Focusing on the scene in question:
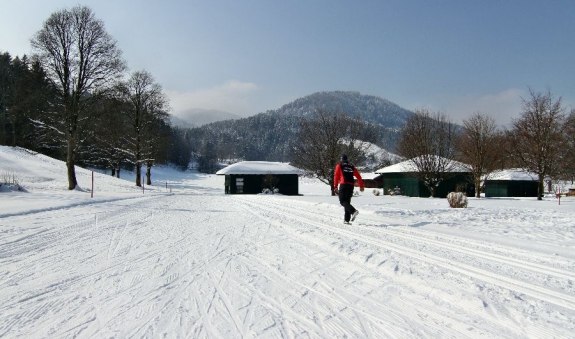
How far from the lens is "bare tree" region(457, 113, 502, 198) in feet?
128

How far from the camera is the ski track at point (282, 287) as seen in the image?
3.21 metres

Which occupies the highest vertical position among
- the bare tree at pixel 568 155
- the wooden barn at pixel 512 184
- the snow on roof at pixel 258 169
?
the bare tree at pixel 568 155

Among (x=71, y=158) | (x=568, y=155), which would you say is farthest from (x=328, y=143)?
(x=71, y=158)

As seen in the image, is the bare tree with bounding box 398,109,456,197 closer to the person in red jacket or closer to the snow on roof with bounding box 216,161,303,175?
the snow on roof with bounding box 216,161,303,175

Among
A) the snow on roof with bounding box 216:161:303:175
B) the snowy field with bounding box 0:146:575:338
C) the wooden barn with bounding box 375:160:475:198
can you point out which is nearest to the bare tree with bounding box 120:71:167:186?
the snow on roof with bounding box 216:161:303:175

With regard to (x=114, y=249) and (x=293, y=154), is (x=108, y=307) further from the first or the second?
(x=293, y=154)

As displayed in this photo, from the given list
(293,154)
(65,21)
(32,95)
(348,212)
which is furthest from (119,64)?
(348,212)

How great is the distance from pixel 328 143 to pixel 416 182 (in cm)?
1160

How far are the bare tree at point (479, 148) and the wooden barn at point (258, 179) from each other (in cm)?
1860

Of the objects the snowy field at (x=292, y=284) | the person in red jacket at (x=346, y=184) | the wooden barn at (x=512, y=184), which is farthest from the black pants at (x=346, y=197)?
the wooden barn at (x=512, y=184)

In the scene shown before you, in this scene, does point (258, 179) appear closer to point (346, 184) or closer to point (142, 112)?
point (142, 112)

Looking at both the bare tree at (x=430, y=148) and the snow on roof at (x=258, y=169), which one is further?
the snow on roof at (x=258, y=169)

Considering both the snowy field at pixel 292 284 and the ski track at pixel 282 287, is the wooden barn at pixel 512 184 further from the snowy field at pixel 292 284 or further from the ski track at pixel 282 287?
the ski track at pixel 282 287

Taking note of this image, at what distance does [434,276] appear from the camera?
4742mm
